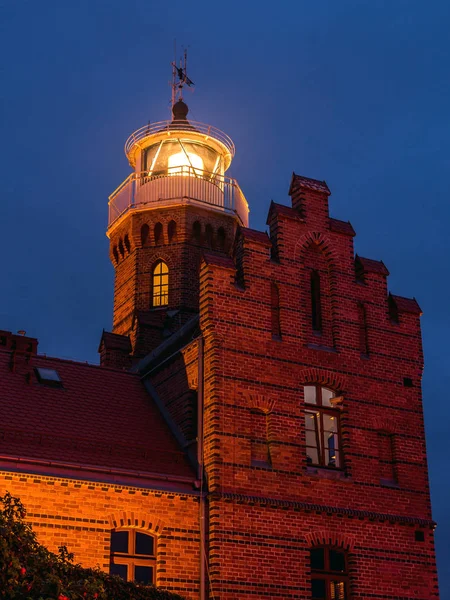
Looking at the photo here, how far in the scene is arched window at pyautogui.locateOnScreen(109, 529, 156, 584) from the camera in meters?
19.3

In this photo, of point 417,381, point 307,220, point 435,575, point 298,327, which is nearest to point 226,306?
point 298,327

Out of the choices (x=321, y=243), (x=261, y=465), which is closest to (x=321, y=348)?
(x=321, y=243)

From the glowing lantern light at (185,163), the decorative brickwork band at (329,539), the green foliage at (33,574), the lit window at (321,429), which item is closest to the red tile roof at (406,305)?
the lit window at (321,429)

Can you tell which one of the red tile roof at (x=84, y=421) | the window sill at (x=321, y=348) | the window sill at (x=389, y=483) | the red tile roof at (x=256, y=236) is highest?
the red tile roof at (x=256, y=236)

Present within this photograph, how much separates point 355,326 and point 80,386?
7277mm

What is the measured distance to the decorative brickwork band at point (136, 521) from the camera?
1934 centimetres

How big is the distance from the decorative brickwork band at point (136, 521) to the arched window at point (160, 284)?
44.4 feet

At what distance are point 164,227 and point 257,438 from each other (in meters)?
13.5

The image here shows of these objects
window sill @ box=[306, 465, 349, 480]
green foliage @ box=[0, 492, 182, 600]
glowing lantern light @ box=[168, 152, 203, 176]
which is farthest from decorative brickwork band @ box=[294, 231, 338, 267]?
green foliage @ box=[0, 492, 182, 600]

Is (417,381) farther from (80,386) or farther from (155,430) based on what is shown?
(80,386)

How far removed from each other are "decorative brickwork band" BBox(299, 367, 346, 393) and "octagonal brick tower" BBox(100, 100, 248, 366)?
8896 mm

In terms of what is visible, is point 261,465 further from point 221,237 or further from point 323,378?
point 221,237

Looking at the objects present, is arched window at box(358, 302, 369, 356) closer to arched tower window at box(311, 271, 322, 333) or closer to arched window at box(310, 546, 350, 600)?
arched tower window at box(311, 271, 322, 333)

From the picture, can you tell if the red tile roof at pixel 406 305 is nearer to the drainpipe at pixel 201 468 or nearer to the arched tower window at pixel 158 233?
the drainpipe at pixel 201 468
